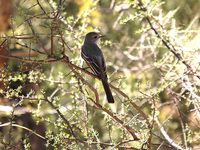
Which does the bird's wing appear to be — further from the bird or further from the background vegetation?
the background vegetation

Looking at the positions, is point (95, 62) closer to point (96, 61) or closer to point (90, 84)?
point (96, 61)

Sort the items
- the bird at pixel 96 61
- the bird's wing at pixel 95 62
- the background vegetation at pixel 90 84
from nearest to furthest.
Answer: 1. the background vegetation at pixel 90 84
2. the bird at pixel 96 61
3. the bird's wing at pixel 95 62

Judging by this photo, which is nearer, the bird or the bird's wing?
the bird

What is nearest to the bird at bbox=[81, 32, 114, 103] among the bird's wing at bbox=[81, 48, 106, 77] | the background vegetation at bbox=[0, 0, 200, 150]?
the bird's wing at bbox=[81, 48, 106, 77]

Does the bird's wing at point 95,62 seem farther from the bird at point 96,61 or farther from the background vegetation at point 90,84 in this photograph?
the background vegetation at point 90,84

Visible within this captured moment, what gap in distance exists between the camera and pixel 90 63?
4.54 metres

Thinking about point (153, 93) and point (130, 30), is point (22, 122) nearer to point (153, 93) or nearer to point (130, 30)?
point (130, 30)

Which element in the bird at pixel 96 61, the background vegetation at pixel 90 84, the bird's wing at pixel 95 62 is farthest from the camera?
the bird's wing at pixel 95 62

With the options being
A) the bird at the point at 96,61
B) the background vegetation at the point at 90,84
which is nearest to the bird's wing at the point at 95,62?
the bird at the point at 96,61

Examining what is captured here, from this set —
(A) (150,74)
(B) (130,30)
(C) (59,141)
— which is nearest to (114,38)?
(B) (130,30)

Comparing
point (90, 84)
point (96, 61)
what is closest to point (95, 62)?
point (96, 61)

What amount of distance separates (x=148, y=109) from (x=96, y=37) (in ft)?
9.36

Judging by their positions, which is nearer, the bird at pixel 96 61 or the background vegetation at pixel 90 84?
the background vegetation at pixel 90 84

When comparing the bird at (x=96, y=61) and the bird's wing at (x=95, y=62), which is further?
the bird's wing at (x=95, y=62)
